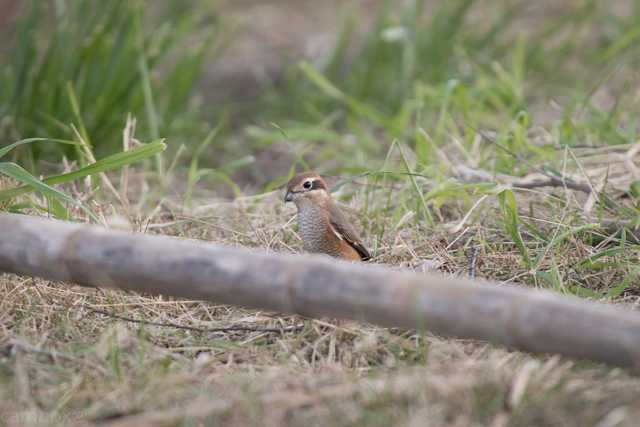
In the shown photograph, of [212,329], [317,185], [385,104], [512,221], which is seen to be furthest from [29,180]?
[385,104]

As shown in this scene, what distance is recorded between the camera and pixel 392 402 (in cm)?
273

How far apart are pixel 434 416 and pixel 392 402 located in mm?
153

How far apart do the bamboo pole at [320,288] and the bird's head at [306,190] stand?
4.62 ft

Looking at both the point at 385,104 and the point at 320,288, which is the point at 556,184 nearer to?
the point at 320,288

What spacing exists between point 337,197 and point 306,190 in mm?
788

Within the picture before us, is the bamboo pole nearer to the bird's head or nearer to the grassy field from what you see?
the grassy field

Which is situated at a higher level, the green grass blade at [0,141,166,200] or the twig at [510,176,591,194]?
the green grass blade at [0,141,166,200]

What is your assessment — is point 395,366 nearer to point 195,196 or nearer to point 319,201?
point 319,201

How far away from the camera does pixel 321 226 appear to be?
14.3 feet

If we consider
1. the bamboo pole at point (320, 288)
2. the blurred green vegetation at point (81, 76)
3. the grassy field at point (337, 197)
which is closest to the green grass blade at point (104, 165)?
the grassy field at point (337, 197)

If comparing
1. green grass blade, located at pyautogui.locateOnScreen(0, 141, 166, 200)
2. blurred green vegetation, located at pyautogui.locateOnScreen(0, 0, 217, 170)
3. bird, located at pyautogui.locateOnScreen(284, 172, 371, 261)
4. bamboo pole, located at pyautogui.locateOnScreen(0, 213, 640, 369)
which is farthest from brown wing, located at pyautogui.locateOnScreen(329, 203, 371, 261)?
blurred green vegetation, located at pyautogui.locateOnScreen(0, 0, 217, 170)

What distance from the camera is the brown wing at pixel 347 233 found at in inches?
172

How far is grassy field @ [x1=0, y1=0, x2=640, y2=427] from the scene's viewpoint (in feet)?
9.16

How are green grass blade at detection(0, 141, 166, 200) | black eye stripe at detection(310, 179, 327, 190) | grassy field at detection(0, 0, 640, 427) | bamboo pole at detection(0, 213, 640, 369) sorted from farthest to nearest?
1. black eye stripe at detection(310, 179, 327, 190)
2. green grass blade at detection(0, 141, 166, 200)
3. grassy field at detection(0, 0, 640, 427)
4. bamboo pole at detection(0, 213, 640, 369)
